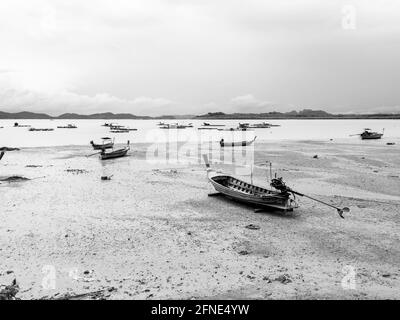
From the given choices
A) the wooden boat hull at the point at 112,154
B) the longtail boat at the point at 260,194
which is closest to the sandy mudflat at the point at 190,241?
the longtail boat at the point at 260,194

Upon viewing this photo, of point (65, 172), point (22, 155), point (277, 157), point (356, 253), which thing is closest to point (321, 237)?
point (356, 253)

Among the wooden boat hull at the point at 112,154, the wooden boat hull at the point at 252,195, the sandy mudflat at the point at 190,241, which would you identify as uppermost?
the wooden boat hull at the point at 112,154

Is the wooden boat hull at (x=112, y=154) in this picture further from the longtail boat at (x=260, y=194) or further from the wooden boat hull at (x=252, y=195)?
the wooden boat hull at (x=252, y=195)

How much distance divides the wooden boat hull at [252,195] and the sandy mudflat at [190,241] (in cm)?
49

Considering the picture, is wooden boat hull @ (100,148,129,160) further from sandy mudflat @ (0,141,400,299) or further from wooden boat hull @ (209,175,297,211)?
wooden boat hull @ (209,175,297,211)

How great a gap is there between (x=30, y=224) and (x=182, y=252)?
7.17 metres

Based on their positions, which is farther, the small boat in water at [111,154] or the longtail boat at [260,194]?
the small boat in water at [111,154]

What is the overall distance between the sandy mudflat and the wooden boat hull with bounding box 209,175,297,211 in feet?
1.61

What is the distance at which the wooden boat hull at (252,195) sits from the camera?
16.2 metres

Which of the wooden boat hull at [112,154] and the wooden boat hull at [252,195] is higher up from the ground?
the wooden boat hull at [112,154]

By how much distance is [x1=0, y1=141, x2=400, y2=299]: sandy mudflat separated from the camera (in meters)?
9.61

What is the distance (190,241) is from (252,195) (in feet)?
16.7

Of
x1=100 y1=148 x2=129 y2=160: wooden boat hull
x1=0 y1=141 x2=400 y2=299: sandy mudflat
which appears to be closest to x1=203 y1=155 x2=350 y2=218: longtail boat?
x1=0 y1=141 x2=400 y2=299: sandy mudflat

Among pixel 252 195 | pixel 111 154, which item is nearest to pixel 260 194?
pixel 252 195
